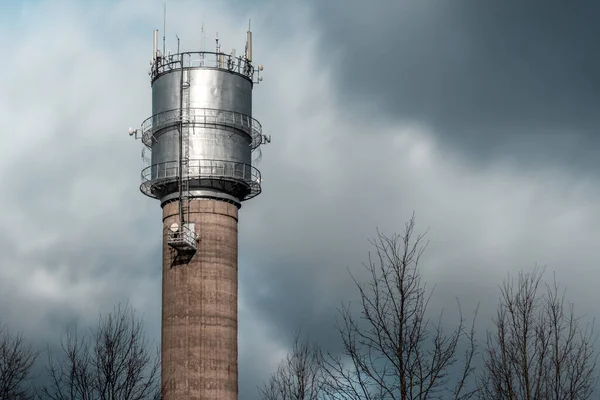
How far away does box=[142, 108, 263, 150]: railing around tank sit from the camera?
66.6m

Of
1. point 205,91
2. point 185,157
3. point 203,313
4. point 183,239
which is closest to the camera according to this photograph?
point 183,239

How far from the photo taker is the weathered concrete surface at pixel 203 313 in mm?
63188

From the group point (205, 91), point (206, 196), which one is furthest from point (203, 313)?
point (205, 91)

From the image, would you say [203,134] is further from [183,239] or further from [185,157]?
[183,239]

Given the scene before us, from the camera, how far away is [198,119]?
219ft

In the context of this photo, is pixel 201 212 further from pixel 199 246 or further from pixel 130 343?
pixel 130 343

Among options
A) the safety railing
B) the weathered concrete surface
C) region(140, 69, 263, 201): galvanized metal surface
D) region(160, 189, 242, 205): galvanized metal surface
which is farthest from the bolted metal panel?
the safety railing

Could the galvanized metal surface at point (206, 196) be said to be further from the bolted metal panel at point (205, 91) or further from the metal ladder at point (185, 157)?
the bolted metal panel at point (205, 91)

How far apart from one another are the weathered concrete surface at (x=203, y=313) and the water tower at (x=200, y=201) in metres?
0.06

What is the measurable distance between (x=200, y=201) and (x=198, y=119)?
560 cm

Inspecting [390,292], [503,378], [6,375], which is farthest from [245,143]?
[390,292]

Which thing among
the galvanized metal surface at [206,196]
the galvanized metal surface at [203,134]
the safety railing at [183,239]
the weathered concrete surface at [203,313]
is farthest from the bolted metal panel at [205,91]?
the safety railing at [183,239]

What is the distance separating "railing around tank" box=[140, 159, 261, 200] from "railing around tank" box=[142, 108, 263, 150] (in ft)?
8.32

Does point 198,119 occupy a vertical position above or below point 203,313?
above
